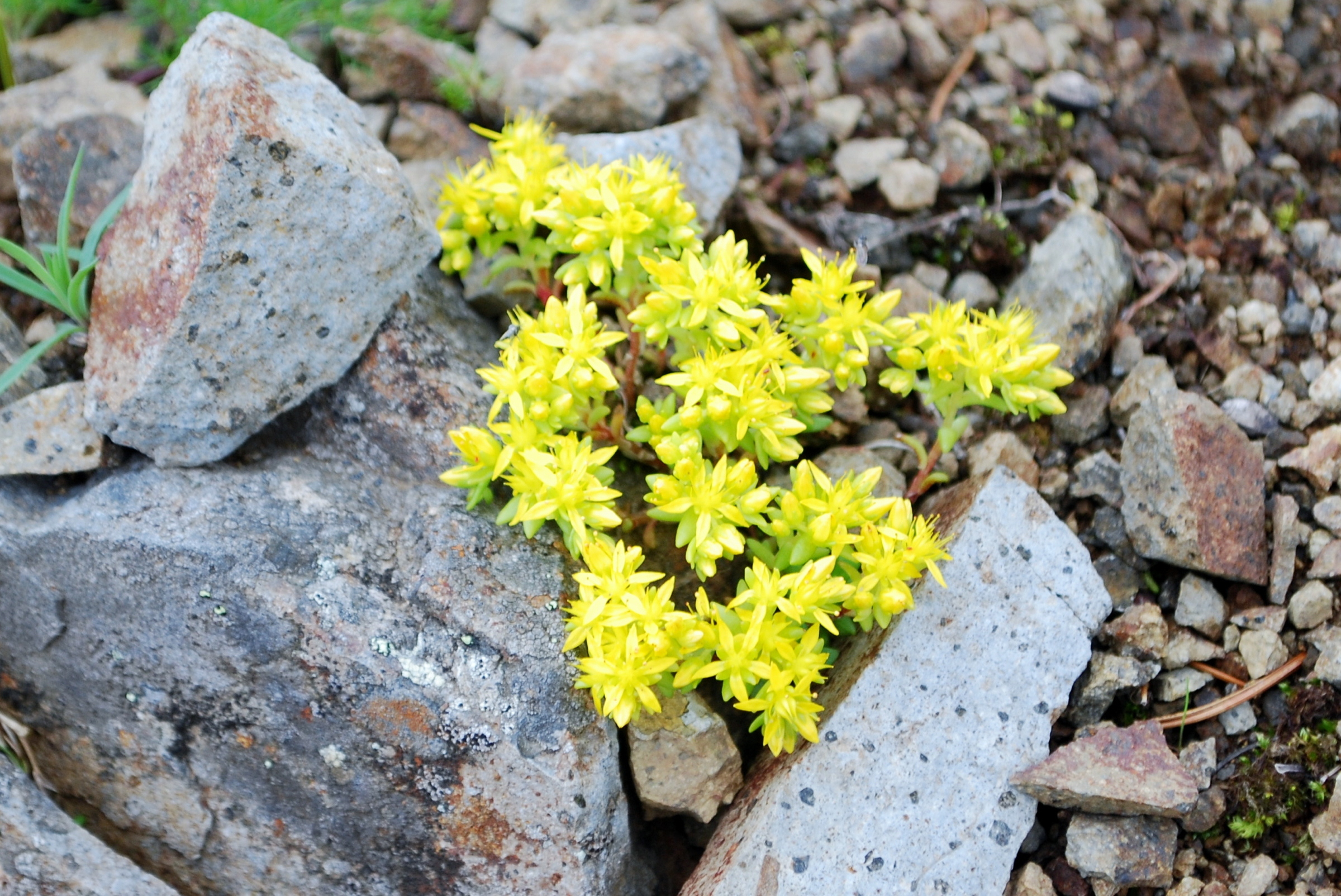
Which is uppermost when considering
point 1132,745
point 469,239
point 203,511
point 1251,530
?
point 469,239

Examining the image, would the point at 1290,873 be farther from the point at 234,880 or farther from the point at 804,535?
the point at 234,880

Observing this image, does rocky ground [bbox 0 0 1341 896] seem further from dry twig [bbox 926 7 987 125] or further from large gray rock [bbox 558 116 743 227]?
dry twig [bbox 926 7 987 125]

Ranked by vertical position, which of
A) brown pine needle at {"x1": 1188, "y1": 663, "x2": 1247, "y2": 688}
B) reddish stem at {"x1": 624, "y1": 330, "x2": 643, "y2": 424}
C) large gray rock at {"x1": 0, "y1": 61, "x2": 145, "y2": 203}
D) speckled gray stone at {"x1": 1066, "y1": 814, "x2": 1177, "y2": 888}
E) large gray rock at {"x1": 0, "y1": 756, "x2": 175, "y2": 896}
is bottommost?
speckled gray stone at {"x1": 1066, "y1": 814, "x2": 1177, "y2": 888}

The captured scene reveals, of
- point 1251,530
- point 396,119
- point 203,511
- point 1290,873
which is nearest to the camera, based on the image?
point 1290,873

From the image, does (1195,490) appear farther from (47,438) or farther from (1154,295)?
(47,438)

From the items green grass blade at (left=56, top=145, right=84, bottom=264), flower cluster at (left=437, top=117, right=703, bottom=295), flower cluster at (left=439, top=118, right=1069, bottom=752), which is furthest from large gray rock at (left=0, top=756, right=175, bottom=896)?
flower cluster at (left=437, top=117, right=703, bottom=295)

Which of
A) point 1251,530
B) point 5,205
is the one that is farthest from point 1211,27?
point 5,205
